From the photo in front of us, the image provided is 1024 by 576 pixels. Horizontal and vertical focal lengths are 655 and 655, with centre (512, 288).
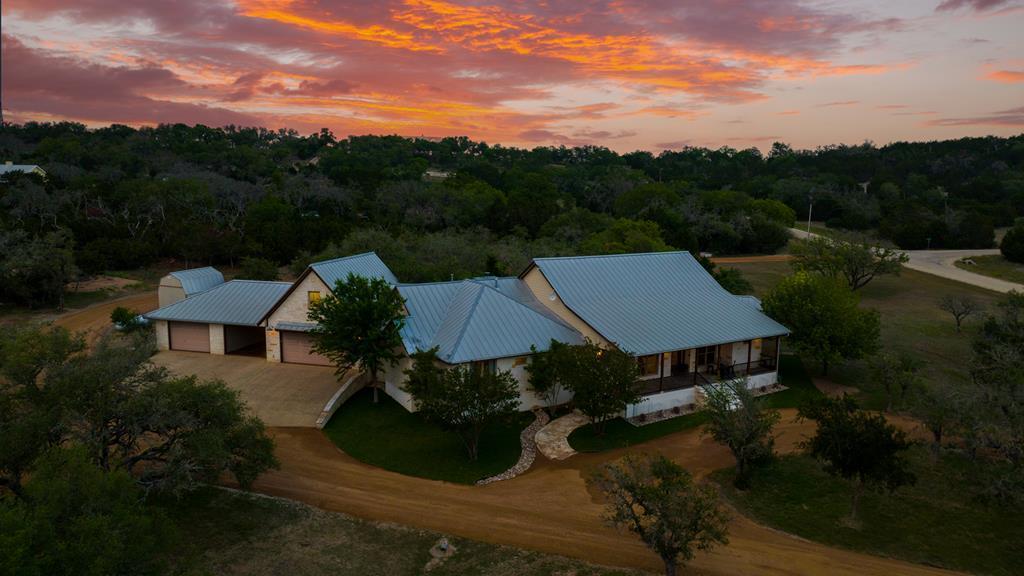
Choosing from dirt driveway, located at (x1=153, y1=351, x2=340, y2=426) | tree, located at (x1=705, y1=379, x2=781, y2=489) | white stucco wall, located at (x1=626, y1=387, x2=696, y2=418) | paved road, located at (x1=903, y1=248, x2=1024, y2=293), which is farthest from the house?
paved road, located at (x1=903, y1=248, x2=1024, y2=293)

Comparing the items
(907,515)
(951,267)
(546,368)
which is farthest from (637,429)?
(951,267)

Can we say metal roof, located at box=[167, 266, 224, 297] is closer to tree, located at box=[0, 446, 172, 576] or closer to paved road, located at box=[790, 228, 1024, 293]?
tree, located at box=[0, 446, 172, 576]

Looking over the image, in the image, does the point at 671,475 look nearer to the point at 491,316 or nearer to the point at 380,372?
the point at 491,316

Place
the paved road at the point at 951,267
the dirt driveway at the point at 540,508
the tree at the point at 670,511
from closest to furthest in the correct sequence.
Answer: the tree at the point at 670,511 < the dirt driveway at the point at 540,508 < the paved road at the point at 951,267

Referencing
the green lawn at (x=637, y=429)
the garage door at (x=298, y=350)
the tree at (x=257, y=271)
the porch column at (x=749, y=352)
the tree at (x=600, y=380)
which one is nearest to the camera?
the tree at (x=600, y=380)

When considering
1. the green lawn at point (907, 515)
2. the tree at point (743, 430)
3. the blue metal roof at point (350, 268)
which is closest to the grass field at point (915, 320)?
the green lawn at point (907, 515)

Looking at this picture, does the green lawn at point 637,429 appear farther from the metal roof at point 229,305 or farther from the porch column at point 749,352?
the metal roof at point 229,305
